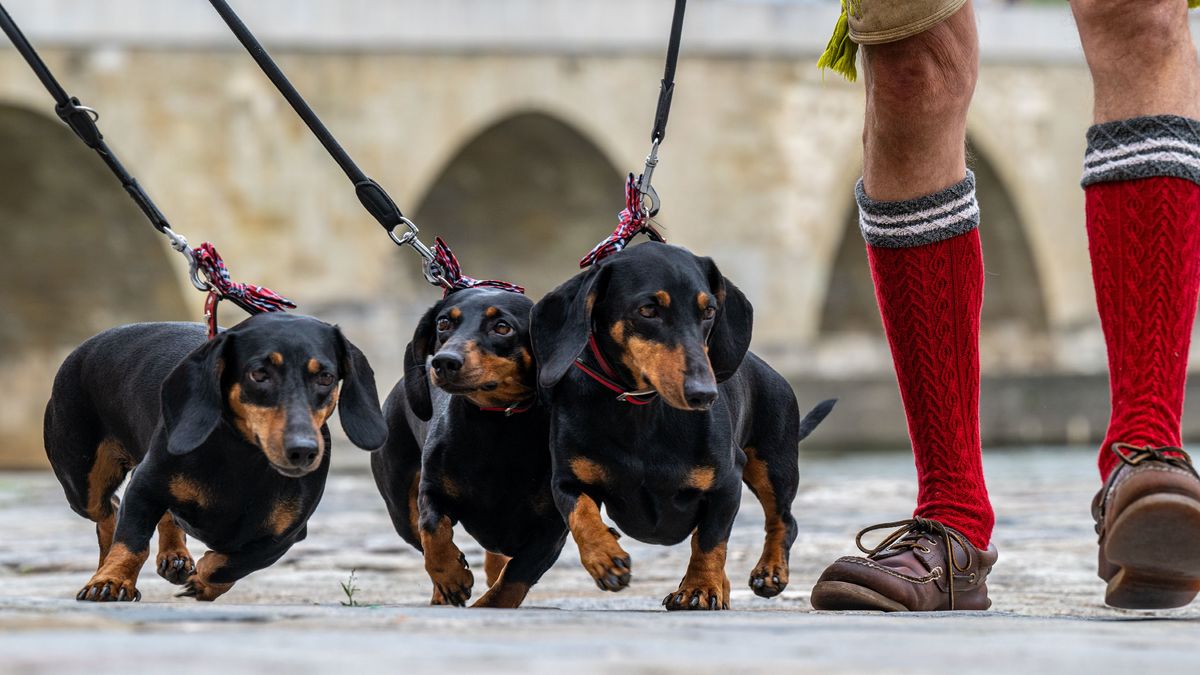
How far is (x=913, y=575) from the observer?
10.8 ft

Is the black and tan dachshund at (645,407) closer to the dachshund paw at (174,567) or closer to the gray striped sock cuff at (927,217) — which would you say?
the gray striped sock cuff at (927,217)

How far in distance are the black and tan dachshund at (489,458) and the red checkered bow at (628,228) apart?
0.20m

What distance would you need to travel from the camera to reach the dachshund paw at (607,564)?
312 centimetres

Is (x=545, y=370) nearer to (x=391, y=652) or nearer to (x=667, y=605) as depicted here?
(x=667, y=605)

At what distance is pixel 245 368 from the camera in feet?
10.7

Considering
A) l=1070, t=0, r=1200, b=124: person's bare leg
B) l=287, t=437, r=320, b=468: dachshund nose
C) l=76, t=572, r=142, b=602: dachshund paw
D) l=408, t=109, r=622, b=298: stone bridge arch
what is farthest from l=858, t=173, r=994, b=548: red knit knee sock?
l=408, t=109, r=622, b=298: stone bridge arch

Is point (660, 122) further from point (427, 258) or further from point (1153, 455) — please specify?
point (1153, 455)

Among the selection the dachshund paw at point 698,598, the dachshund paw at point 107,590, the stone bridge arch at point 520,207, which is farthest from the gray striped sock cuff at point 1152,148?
the stone bridge arch at point 520,207

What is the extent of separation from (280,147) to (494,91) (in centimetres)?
232

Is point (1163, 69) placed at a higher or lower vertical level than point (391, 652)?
higher

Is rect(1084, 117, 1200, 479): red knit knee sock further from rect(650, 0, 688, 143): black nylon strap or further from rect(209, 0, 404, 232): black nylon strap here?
rect(209, 0, 404, 232): black nylon strap

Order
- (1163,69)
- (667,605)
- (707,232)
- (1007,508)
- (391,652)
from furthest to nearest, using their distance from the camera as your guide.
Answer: (707,232) → (1007,508) → (667,605) → (1163,69) → (391,652)

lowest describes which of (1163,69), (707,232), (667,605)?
(707,232)

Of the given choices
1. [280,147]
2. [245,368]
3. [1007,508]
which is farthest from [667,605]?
[280,147]
